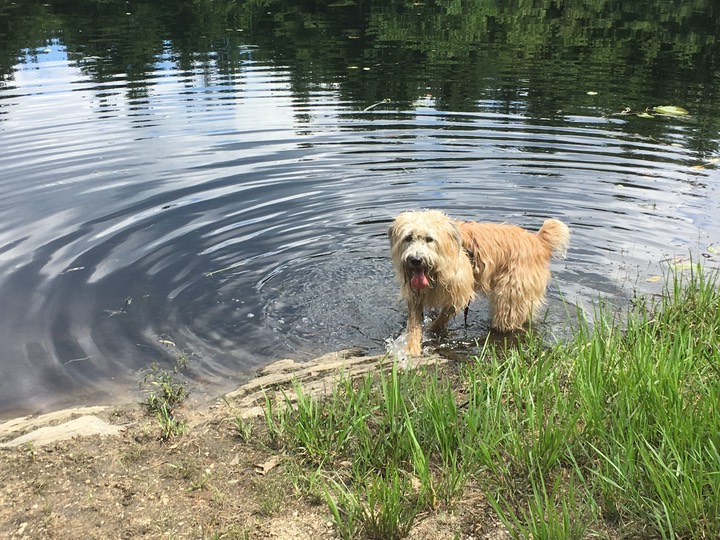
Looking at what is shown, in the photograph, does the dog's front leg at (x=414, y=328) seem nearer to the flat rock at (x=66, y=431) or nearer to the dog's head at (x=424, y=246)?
the dog's head at (x=424, y=246)

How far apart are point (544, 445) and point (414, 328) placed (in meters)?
2.47

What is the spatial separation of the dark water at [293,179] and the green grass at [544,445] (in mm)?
1630

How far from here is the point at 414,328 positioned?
5.58m

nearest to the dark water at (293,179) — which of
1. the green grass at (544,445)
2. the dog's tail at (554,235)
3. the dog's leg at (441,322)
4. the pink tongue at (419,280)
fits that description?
the dog's leg at (441,322)

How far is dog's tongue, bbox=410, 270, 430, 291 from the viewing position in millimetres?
5234

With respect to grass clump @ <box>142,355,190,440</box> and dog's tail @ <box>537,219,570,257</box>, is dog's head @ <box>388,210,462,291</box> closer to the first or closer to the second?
dog's tail @ <box>537,219,570,257</box>

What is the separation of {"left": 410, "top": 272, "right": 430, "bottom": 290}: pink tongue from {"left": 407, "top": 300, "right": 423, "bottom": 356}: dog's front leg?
11.9 inches

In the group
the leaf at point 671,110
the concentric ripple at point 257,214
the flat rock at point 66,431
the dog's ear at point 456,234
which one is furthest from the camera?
the leaf at point 671,110

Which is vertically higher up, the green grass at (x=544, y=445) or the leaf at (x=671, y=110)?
the leaf at (x=671, y=110)

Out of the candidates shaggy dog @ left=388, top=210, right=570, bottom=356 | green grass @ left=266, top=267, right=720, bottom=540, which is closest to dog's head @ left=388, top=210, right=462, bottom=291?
shaggy dog @ left=388, top=210, right=570, bottom=356

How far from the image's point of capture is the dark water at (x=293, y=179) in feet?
19.1

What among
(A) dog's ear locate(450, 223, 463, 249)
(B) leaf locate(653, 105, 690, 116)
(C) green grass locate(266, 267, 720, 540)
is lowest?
(C) green grass locate(266, 267, 720, 540)

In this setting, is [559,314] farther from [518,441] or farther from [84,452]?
[84,452]

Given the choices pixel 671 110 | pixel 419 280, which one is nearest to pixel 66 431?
pixel 419 280
